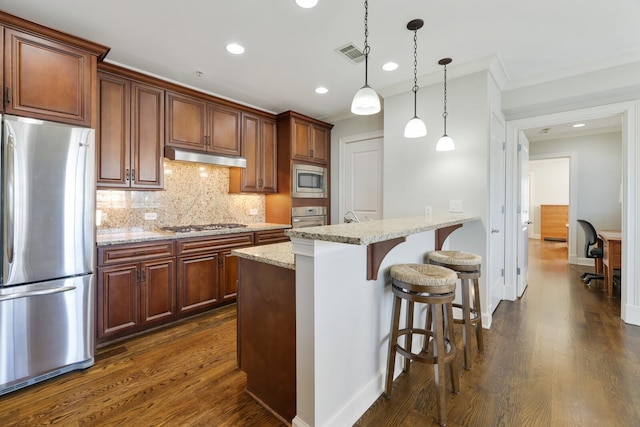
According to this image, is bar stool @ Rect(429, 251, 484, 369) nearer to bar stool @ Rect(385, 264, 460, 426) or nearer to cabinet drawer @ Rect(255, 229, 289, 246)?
bar stool @ Rect(385, 264, 460, 426)

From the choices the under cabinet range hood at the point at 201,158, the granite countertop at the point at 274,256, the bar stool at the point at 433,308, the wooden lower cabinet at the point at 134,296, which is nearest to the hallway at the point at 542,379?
the bar stool at the point at 433,308

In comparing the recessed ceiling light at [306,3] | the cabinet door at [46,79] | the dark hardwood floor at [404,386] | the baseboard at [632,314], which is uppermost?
the recessed ceiling light at [306,3]

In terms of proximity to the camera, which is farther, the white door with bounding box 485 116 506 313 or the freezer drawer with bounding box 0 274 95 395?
the white door with bounding box 485 116 506 313

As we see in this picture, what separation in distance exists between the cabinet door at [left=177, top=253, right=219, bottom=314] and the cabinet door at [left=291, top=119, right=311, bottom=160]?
1.83m

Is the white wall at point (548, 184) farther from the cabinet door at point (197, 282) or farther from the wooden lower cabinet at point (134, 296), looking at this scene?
the wooden lower cabinet at point (134, 296)

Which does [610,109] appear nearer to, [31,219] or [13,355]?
[31,219]

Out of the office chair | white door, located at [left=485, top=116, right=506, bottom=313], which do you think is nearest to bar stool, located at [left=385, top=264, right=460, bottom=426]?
white door, located at [left=485, top=116, right=506, bottom=313]

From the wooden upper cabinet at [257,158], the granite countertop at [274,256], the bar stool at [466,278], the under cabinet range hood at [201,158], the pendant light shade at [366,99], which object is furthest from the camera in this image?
the wooden upper cabinet at [257,158]

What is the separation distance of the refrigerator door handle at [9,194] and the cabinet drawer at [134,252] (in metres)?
0.56

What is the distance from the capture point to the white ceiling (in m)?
2.02

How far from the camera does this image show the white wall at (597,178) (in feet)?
16.8

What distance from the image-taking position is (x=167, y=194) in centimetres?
342

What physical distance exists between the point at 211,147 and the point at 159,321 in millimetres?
1954

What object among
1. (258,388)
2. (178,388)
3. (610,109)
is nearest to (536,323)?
(610,109)
